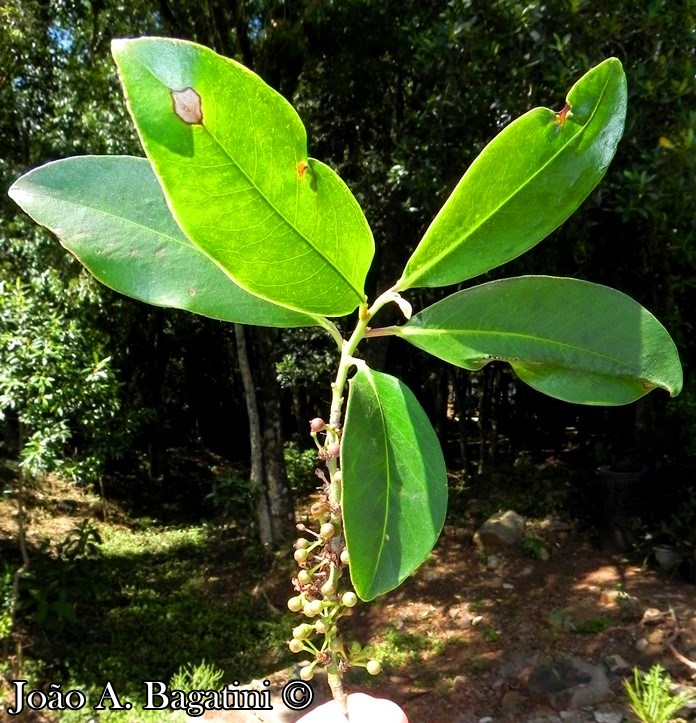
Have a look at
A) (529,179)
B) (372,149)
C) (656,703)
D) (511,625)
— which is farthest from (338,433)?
(372,149)

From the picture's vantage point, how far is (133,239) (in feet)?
1.99

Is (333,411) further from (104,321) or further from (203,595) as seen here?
(104,321)

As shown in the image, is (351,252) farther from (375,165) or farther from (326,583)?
(375,165)

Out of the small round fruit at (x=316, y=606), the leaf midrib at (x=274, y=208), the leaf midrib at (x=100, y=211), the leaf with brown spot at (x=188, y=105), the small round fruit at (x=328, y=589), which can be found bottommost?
the small round fruit at (x=316, y=606)

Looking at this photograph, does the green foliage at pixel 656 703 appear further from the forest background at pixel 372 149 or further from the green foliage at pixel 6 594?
the green foliage at pixel 6 594

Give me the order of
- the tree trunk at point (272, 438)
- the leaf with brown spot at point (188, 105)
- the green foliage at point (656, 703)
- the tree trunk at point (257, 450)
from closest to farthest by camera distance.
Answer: the leaf with brown spot at point (188, 105) → the green foliage at point (656, 703) → the tree trunk at point (257, 450) → the tree trunk at point (272, 438)

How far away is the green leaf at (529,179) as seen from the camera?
537 millimetres

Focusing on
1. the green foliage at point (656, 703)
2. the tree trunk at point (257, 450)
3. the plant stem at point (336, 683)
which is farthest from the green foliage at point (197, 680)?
the plant stem at point (336, 683)

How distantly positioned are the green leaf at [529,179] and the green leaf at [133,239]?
0.15 meters

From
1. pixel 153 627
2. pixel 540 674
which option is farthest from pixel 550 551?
pixel 153 627

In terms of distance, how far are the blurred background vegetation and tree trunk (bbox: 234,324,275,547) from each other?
3 centimetres

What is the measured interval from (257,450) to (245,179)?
14.1ft

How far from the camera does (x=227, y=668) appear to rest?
11.1 feet

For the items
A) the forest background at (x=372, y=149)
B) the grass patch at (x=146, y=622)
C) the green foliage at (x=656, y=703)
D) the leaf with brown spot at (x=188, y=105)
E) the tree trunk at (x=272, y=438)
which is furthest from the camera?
the tree trunk at (x=272, y=438)
